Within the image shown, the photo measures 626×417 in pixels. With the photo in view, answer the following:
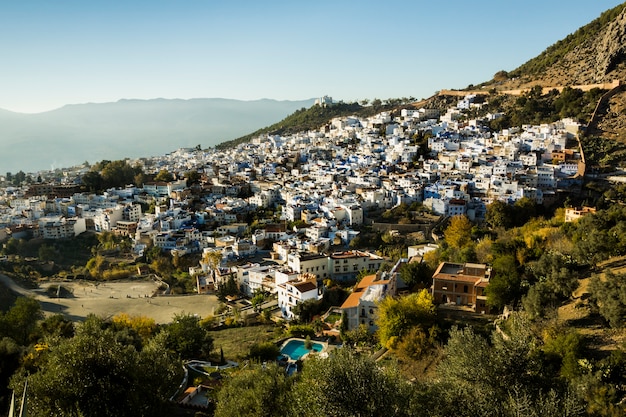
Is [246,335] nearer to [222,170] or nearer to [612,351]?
[612,351]

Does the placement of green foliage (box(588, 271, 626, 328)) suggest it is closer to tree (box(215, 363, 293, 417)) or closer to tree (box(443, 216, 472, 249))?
tree (box(215, 363, 293, 417))

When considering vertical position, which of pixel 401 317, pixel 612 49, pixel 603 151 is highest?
pixel 612 49

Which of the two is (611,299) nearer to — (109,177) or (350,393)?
(350,393)

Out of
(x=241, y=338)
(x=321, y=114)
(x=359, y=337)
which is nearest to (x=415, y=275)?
(x=359, y=337)

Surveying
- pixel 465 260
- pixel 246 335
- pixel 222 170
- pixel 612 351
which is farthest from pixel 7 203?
pixel 612 351

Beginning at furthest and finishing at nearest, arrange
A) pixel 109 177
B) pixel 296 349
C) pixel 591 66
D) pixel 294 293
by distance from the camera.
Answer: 1. pixel 109 177
2. pixel 591 66
3. pixel 294 293
4. pixel 296 349

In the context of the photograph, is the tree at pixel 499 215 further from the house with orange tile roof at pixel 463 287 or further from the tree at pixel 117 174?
the tree at pixel 117 174
